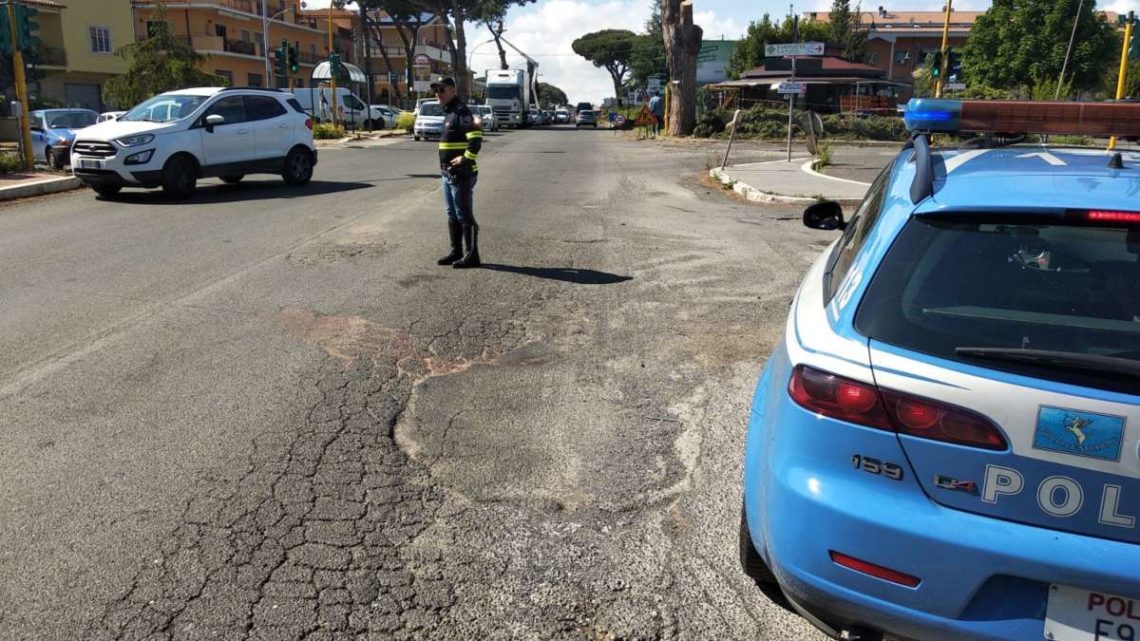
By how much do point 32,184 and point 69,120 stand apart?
7.18 metres

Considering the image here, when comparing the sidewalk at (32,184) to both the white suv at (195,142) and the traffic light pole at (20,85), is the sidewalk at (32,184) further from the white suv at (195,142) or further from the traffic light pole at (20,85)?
the white suv at (195,142)

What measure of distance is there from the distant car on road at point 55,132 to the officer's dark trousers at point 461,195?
548 inches

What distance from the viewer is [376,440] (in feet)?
15.2

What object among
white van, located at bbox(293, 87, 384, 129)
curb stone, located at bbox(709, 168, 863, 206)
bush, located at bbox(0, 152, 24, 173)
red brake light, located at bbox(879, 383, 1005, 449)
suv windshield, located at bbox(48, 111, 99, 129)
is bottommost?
curb stone, located at bbox(709, 168, 863, 206)

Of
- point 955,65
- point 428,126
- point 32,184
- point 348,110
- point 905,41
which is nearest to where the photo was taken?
point 32,184

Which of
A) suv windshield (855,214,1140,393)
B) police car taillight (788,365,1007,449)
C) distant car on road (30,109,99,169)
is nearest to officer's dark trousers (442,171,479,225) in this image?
suv windshield (855,214,1140,393)

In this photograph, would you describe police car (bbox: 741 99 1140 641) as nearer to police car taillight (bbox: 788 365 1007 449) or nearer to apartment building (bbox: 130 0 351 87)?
police car taillight (bbox: 788 365 1007 449)

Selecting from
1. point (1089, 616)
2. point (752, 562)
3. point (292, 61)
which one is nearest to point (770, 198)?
point (752, 562)

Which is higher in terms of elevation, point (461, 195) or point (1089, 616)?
point (461, 195)

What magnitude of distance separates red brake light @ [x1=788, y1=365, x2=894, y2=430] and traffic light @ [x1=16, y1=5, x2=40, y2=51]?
19071 millimetres

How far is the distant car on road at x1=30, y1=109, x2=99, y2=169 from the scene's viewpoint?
19.0 meters

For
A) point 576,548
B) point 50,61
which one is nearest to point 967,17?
point 50,61

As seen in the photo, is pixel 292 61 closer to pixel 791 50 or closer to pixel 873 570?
pixel 791 50

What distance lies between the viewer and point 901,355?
2.46 metres
